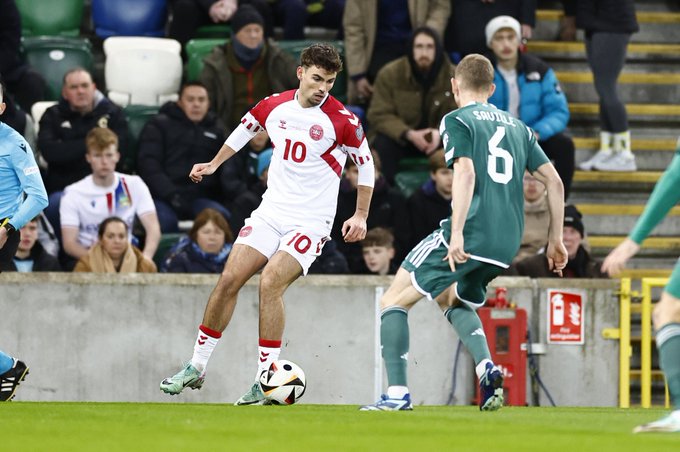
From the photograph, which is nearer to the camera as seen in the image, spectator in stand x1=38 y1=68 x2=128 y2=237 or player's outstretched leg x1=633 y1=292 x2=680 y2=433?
player's outstretched leg x1=633 y1=292 x2=680 y2=433

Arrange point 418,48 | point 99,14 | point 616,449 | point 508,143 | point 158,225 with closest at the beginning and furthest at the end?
point 616,449, point 508,143, point 158,225, point 418,48, point 99,14

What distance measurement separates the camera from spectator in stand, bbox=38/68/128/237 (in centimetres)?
1452

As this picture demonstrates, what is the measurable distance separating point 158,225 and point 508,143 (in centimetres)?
537

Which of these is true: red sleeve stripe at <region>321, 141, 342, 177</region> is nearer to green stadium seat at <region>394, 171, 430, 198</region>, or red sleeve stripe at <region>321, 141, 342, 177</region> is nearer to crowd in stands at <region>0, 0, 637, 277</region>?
crowd in stands at <region>0, 0, 637, 277</region>

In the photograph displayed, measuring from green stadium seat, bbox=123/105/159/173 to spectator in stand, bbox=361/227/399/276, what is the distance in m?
2.75

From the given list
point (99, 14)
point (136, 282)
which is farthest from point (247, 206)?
point (99, 14)

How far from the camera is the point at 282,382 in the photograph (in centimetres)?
1005

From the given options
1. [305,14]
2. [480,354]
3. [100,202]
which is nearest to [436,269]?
[480,354]

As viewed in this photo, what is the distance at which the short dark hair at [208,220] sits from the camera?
13234 millimetres

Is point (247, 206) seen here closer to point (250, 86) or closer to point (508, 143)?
point (250, 86)

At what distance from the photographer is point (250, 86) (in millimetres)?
15719

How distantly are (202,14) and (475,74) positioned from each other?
8057 millimetres

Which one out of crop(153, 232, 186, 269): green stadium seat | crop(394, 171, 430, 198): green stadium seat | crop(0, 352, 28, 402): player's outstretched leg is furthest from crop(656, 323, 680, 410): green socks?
crop(394, 171, 430, 198): green stadium seat

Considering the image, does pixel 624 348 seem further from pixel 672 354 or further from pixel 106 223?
pixel 672 354
